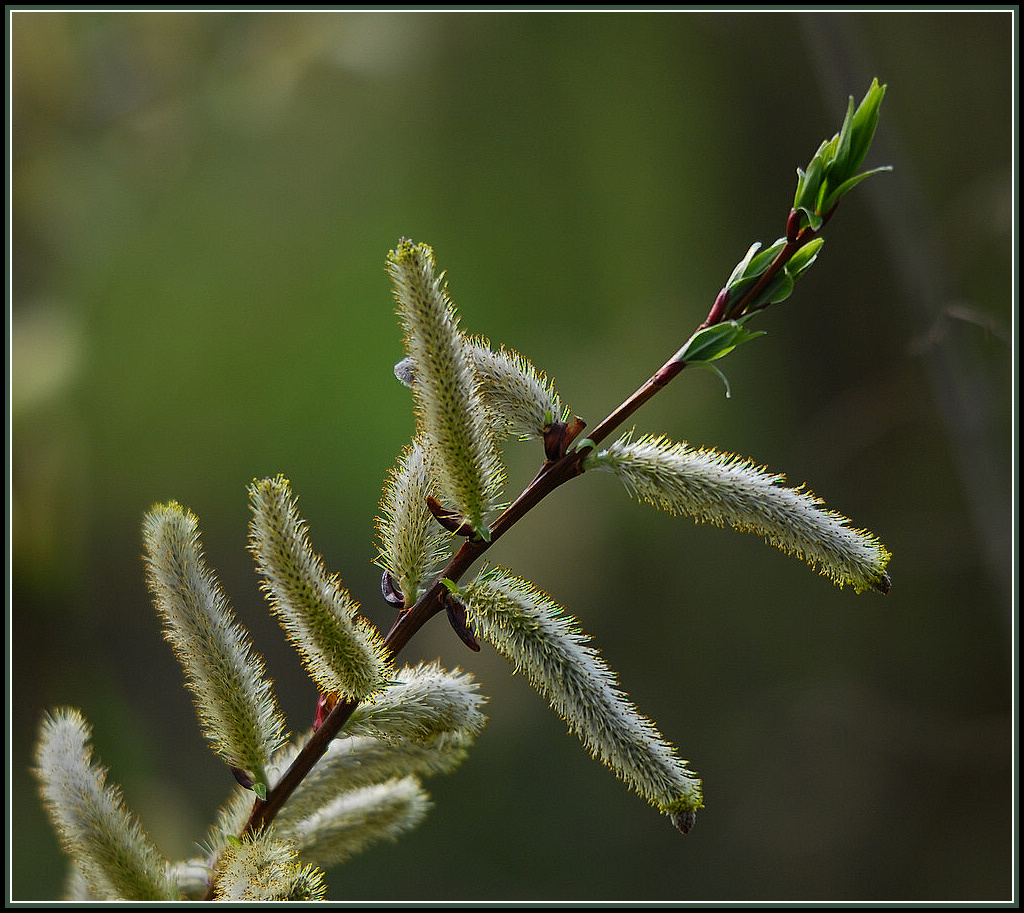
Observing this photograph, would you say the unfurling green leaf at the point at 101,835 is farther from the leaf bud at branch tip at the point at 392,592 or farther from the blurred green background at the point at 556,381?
the blurred green background at the point at 556,381

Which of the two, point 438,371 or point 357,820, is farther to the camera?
point 357,820

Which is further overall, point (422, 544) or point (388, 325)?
point (388, 325)

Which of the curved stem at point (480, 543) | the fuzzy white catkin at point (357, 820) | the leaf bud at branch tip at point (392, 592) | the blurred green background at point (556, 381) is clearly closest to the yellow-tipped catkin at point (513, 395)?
the curved stem at point (480, 543)

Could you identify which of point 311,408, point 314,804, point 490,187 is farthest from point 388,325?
point 314,804

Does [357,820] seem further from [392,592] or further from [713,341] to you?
[713,341]

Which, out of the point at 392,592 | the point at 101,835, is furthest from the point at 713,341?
the point at 101,835

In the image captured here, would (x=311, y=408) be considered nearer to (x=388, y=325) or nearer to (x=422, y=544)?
(x=388, y=325)

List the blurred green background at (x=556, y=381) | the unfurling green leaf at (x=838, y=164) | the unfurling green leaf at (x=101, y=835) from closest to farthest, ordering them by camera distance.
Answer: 1. the unfurling green leaf at (x=838, y=164)
2. the unfurling green leaf at (x=101, y=835)
3. the blurred green background at (x=556, y=381)
